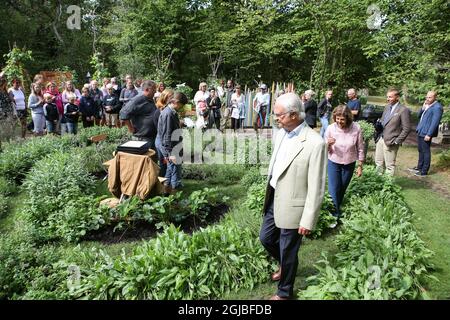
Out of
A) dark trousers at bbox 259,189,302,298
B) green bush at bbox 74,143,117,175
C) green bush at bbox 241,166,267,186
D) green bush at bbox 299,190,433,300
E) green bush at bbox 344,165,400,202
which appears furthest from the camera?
green bush at bbox 74,143,117,175

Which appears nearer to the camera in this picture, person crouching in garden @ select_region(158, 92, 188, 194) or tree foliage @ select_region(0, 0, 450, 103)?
person crouching in garden @ select_region(158, 92, 188, 194)

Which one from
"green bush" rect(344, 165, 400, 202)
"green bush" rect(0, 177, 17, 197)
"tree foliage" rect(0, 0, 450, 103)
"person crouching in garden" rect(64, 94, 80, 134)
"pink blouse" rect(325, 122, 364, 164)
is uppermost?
"tree foliage" rect(0, 0, 450, 103)

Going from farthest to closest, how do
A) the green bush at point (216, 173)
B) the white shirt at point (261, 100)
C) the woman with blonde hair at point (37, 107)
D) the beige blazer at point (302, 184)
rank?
the white shirt at point (261, 100) < the woman with blonde hair at point (37, 107) < the green bush at point (216, 173) < the beige blazer at point (302, 184)

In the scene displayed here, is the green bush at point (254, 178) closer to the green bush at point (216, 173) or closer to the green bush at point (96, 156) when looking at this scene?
the green bush at point (216, 173)

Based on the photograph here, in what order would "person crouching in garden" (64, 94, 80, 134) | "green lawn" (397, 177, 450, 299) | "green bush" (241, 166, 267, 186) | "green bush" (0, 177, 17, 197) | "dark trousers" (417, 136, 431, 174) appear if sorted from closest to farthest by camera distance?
1. "green lawn" (397, 177, 450, 299)
2. "green bush" (0, 177, 17, 197)
3. "green bush" (241, 166, 267, 186)
4. "dark trousers" (417, 136, 431, 174)
5. "person crouching in garden" (64, 94, 80, 134)

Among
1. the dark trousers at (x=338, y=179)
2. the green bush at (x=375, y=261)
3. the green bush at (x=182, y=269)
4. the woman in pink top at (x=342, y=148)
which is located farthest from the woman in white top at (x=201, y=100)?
the green bush at (x=182, y=269)

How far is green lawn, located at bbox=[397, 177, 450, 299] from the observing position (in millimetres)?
3829

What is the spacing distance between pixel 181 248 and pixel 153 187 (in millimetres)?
1867

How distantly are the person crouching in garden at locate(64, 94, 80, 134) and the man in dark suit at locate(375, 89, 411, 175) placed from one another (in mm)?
7886

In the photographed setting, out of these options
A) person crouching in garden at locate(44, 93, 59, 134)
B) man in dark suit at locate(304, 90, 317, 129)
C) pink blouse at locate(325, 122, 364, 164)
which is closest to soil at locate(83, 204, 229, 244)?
pink blouse at locate(325, 122, 364, 164)

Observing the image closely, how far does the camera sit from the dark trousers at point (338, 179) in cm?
Answer: 506

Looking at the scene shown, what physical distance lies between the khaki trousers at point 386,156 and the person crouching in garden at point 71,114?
7866mm

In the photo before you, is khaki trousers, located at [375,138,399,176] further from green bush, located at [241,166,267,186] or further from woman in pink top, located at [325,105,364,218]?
green bush, located at [241,166,267,186]

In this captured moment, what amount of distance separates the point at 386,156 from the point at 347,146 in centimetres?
236
